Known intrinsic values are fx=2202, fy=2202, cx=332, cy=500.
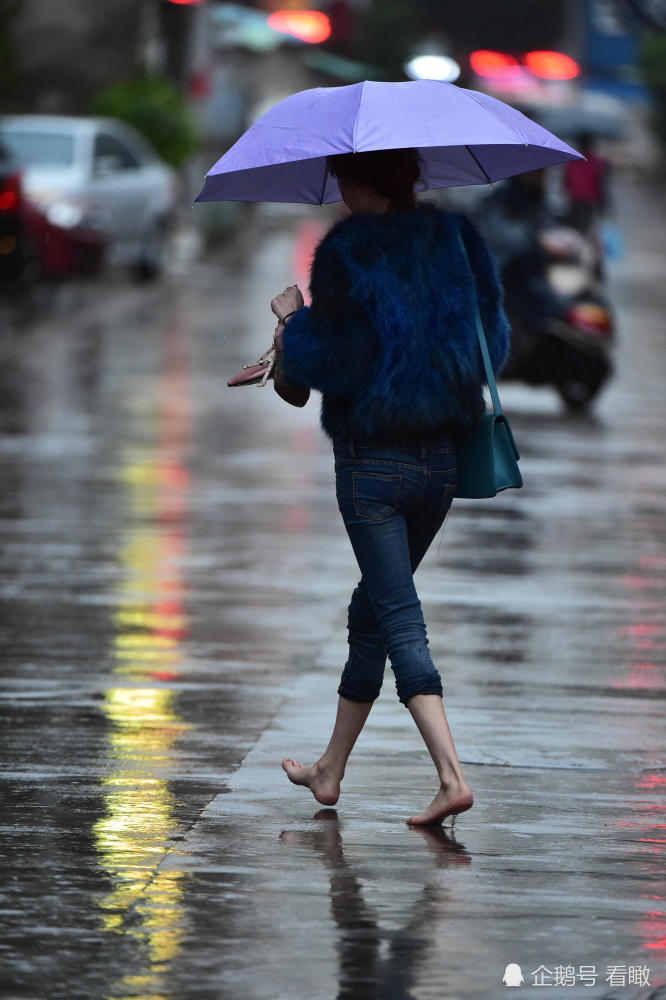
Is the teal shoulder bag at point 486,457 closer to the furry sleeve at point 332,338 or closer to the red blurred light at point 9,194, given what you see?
the furry sleeve at point 332,338

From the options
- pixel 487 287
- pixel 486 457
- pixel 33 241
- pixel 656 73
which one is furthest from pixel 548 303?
pixel 656 73

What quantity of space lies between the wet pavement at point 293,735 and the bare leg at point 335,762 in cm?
8

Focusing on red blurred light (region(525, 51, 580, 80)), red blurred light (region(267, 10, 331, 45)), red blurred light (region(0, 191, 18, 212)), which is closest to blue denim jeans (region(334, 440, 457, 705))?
red blurred light (region(0, 191, 18, 212))

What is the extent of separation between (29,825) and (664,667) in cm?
297

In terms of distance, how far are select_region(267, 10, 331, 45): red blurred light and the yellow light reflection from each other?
4136cm

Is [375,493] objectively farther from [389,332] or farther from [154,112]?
[154,112]

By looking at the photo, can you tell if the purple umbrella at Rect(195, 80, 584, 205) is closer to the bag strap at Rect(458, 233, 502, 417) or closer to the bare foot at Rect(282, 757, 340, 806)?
the bag strap at Rect(458, 233, 502, 417)

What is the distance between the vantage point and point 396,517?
531 cm

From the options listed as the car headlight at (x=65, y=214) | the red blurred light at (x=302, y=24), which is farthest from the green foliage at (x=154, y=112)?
the red blurred light at (x=302, y=24)

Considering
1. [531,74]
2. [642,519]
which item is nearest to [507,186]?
[642,519]

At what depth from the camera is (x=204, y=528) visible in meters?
10.4

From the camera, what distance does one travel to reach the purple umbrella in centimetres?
530

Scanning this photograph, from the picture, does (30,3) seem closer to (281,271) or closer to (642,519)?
(281,271)

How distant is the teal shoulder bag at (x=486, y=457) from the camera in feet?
17.5
